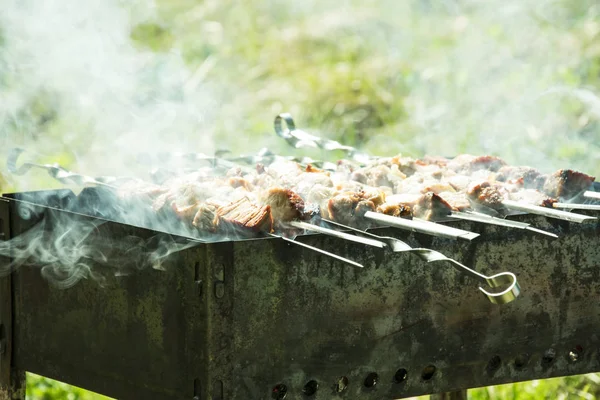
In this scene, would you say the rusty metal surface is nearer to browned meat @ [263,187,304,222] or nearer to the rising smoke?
browned meat @ [263,187,304,222]

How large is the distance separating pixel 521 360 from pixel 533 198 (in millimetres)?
638

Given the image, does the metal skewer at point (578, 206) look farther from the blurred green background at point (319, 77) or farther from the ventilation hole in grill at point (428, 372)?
the blurred green background at point (319, 77)

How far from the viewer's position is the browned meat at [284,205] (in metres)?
3.32

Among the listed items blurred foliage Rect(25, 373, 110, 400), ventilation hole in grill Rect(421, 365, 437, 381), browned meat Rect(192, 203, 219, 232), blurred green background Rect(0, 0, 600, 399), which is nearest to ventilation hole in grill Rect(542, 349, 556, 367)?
ventilation hole in grill Rect(421, 365, 437, 381)

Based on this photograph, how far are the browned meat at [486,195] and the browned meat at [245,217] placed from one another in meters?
0.95

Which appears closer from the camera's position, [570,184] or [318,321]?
[318,321]

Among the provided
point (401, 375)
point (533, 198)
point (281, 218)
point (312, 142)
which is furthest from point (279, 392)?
point (312, 142)

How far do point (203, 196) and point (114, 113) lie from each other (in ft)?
16.4

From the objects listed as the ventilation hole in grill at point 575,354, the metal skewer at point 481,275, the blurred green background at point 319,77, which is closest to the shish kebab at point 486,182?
the metal skewer at point 481,275

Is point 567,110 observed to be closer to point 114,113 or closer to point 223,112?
point 223,112

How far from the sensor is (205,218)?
3.36 meters

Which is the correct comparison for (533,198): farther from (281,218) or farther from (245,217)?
(245,217)

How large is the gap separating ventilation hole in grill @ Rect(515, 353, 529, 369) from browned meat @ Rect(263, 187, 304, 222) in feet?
3.37

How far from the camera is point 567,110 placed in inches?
345
